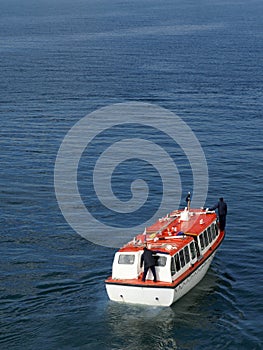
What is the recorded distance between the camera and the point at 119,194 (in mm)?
62188

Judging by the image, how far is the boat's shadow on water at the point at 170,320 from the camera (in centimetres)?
3650

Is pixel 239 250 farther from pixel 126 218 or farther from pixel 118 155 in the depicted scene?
pixel 118 155

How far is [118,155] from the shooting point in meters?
73.2

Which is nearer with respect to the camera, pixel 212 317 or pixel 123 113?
pixel 212 317

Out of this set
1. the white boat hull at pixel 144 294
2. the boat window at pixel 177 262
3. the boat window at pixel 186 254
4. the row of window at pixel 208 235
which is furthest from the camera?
the row of window at pixel 208 235

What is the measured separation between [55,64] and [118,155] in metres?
61.2

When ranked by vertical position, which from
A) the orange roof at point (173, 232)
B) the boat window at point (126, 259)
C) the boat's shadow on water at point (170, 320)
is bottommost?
the boat's shadow on water at point (170, 320)

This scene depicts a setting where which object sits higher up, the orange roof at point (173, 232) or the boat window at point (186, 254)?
→ the orange roof at point (173, 232)

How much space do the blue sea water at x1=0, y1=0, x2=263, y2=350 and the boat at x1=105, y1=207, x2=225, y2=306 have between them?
0.82m

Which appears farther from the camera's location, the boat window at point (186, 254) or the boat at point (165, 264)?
the boat window at point (186, 254)

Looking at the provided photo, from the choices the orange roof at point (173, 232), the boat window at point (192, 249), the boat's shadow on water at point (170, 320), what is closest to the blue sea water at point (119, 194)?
the boat's shadow on water at point (170, 320)

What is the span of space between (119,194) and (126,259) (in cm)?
2195

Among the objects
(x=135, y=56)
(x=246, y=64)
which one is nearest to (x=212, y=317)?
(x=246, y=64)

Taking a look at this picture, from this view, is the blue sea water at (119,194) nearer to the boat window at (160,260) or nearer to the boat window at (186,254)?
the boat window at (186,254)
